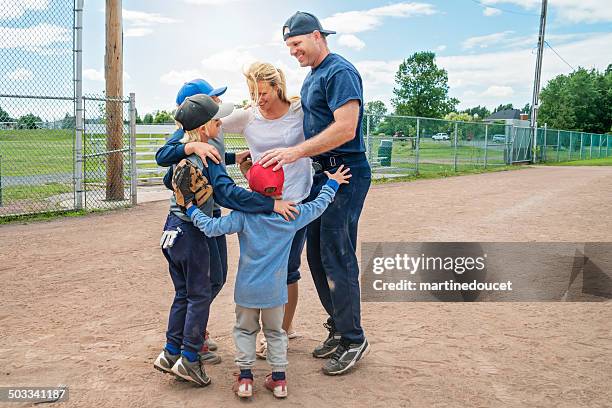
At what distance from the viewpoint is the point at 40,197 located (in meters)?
12.4

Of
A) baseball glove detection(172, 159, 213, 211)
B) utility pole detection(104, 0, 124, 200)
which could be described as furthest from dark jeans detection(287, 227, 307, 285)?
utility pole detection(104, 0, 124, 200)

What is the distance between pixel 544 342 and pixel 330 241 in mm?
1841

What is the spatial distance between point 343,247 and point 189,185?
1.10m

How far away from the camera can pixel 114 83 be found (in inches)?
461

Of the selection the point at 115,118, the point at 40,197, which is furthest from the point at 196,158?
the point at 40,197

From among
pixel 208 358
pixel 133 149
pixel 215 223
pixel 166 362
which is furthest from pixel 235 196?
pixel 133 149

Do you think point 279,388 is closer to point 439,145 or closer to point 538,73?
point 439,145

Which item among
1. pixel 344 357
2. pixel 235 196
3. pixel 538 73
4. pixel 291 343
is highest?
pixel 538 73

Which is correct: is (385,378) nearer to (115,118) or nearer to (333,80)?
(333,80)

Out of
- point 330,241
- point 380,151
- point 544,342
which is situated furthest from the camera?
point 380,151

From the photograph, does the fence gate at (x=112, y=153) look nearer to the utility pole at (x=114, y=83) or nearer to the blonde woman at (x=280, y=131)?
the utility pole at (x=114, y=83)

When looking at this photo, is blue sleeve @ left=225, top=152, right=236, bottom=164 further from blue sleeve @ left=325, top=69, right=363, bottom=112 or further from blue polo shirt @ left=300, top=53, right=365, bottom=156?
blue sleeve @ left=325, top=69, right=363, bottom=112

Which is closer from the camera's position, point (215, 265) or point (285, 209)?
point (285, 209)

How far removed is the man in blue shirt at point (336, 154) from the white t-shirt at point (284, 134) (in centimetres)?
8
